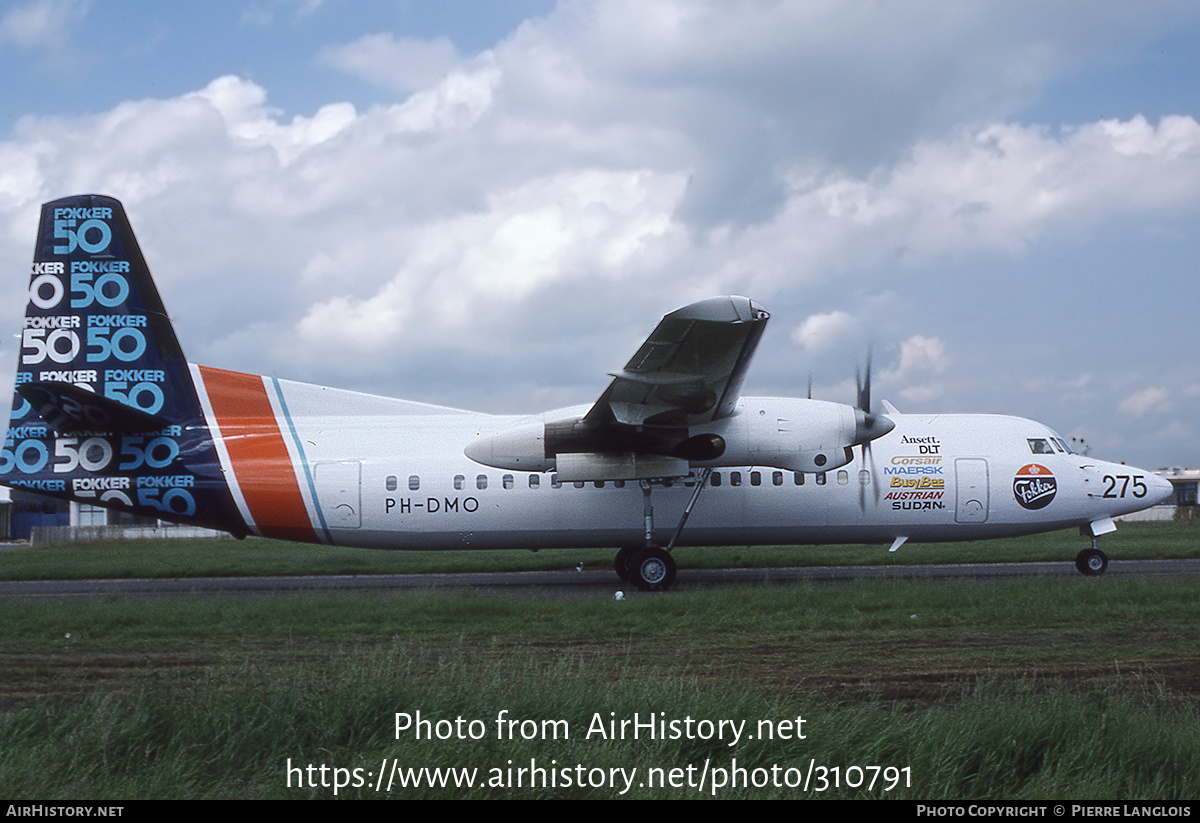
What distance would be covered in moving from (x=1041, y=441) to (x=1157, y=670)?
10.4 m

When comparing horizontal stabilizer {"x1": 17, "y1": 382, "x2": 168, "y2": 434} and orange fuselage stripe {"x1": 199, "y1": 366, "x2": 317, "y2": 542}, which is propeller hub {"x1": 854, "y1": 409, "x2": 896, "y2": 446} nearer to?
orange fuselage stripe {"x1": 199, "y1": 366, "x2": 317, "y2": 542}

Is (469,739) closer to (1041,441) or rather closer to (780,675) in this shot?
(780,675)

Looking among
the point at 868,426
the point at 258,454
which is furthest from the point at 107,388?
the point at 868,426

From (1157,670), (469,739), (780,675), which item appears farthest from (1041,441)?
(469,739)

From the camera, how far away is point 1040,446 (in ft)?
61.6

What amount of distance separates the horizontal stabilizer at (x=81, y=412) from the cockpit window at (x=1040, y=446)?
16804 mm

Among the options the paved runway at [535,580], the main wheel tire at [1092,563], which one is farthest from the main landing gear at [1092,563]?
the paved runway at [535,580]

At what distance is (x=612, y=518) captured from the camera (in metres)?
17.7

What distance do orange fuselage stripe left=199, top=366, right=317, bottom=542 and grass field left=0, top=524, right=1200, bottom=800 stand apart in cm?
458

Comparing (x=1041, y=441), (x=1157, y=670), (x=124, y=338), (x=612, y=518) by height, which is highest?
(x=124, y=338)

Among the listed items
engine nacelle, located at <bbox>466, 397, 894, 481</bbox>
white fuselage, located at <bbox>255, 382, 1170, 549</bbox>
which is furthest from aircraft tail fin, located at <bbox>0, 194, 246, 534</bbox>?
engine nacelle, located at <bbox>466, 397, 894, 481</bbox>

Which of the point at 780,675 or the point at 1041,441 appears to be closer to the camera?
the point at 780,675

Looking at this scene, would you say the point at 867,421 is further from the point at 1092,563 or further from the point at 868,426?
the point at 1092,563
